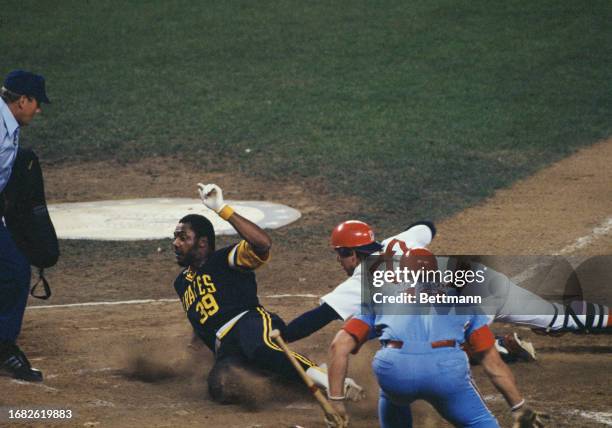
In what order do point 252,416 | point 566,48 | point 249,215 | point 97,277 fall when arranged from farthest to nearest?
point 566,48, point 249,215, point 97,277, point 252,416

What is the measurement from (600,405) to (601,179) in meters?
8.44

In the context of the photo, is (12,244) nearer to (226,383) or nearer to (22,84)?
(22,84)

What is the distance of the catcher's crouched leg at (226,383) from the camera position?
7.56 metres

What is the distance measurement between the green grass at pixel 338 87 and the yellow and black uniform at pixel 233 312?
228 inches

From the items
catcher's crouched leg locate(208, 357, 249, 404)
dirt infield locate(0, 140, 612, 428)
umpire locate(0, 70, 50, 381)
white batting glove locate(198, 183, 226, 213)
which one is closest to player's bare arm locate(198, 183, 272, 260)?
white batting glove locate(198, 183, 226, 213)

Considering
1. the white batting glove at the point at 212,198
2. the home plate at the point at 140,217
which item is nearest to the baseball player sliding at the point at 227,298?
the white batting glove at the point at 212,198

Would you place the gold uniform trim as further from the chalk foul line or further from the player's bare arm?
the chalk foul line

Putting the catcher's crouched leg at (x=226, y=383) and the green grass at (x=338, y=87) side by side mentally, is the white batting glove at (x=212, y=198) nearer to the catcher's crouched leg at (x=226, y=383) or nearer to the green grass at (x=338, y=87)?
the catcher's crouched leg at (x=226, y=383)

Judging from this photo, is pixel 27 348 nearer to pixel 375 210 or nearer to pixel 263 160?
pixel 375 210

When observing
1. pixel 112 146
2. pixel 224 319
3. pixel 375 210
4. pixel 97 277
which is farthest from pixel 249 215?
pixel 224 319

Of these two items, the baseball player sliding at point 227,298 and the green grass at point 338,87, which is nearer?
the baseball player sliding at point 227,298

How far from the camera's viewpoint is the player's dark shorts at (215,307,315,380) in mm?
7609

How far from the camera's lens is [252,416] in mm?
7285

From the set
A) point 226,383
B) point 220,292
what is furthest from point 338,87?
point 226,383
